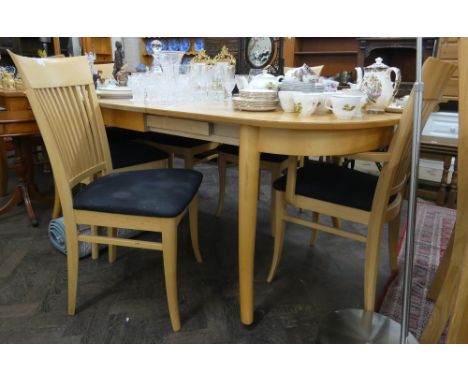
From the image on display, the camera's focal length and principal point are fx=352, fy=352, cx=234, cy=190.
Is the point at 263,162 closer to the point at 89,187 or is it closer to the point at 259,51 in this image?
the point at 259,51

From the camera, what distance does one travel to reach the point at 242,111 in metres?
1.22

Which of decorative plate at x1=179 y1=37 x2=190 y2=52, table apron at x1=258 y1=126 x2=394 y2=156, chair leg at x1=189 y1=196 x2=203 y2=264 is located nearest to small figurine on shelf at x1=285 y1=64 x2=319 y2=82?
table apron at x1=258 y1=126 x2=394 y2=156

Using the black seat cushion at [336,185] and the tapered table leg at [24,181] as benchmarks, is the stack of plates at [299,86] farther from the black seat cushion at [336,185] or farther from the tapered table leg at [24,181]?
the tapered table leg at [24,181]

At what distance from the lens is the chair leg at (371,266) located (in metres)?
1.23

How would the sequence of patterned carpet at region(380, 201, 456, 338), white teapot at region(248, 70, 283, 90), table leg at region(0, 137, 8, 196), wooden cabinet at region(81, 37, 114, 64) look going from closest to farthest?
1. white teapot at region(248, 70, 283, 90)
2. patterned carpet at region(380, 201, 456, 338)
3. table leg at region(0, 137, 8, 196)
4. wooden cabinet at region(81, 37, 114, 64)

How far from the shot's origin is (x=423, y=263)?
1.81m

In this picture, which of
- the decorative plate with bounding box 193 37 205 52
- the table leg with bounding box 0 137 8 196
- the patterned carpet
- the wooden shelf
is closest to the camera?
the patterned carpet

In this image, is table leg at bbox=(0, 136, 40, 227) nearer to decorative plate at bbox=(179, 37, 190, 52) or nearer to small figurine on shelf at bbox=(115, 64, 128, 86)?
small figurine on shelf at bbox=(115, 64, 128, 86)

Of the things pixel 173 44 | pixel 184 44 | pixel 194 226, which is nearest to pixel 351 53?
pixel 184 44

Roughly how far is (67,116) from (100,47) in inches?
181

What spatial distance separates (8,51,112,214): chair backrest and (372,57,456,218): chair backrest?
1.08m

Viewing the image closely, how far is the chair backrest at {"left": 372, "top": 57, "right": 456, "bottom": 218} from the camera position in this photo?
1063mm

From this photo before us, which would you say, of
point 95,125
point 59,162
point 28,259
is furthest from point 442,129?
point 28,259
